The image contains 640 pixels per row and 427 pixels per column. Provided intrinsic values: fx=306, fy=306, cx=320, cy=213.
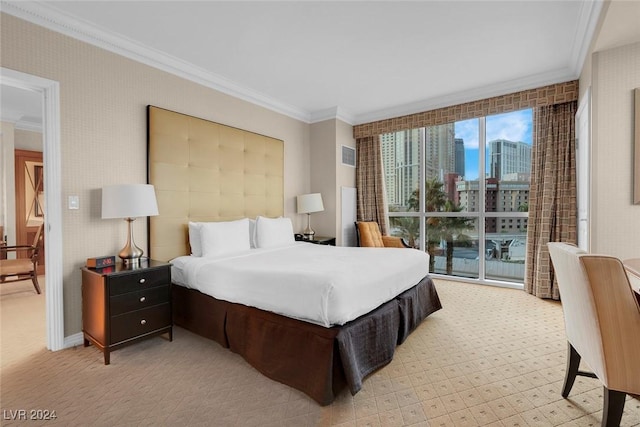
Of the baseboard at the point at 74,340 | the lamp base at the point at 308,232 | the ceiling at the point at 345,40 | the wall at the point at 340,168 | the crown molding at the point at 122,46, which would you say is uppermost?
the ceiling at the point at 345,40

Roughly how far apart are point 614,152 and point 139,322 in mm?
4430

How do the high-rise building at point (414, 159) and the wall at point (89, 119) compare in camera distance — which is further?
the high-rise building at point (414, 159)

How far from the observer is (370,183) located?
5.54m

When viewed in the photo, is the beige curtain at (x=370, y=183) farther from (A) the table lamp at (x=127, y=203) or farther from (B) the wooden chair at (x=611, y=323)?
(B) the wooden chair at (x=611, y=323)

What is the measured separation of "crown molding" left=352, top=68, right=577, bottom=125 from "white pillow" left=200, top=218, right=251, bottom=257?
2.99m

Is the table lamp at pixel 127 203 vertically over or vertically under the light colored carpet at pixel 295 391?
over

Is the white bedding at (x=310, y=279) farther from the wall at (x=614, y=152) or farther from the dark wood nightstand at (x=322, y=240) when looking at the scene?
the wall at (x=614, y=152)

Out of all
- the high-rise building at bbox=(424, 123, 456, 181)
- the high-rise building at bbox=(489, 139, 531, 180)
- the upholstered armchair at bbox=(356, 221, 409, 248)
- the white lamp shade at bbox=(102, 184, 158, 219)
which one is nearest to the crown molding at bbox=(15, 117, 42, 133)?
the white lamp shade at bbox=(102, 184, 158, 219)

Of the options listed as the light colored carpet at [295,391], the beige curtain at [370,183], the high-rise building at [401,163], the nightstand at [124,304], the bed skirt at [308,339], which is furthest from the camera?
the beige curtain at [370,183]

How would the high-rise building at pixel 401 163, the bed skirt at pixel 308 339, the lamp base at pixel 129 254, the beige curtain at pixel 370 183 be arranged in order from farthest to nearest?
the beige curtain at pixel 370 183 → the high-rise building at pixel 401 163 → the lamp base at pixel 129 254 → the bed skirt at pixel 308 339

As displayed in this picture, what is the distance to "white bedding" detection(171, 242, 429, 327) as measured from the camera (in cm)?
198

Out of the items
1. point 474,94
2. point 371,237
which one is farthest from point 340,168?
point 474,94

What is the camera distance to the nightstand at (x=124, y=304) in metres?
2.38

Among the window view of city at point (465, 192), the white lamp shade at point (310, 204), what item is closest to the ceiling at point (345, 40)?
the window view of city at point (465, 192)
